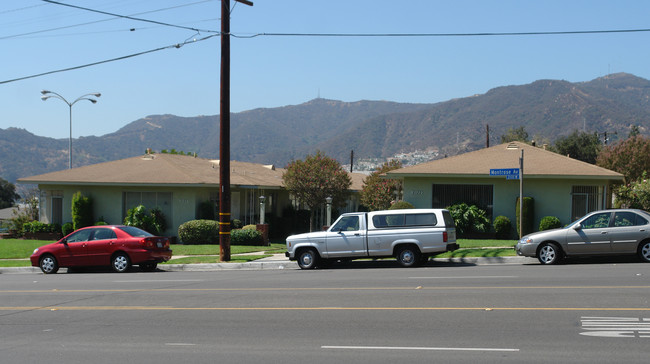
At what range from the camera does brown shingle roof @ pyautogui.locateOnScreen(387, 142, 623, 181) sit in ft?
91.8

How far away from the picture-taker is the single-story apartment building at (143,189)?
32.5 metres

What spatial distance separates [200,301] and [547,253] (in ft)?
33.0

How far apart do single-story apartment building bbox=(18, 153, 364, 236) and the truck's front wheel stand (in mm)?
12798

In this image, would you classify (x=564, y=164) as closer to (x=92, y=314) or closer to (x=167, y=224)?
(x=167, y=224)

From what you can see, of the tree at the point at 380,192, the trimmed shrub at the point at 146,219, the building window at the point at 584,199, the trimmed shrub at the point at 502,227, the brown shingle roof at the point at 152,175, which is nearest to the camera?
the trimmed shrub at the point at 502,227

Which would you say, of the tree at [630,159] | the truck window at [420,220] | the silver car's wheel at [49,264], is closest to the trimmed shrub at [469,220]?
the truck window at [420,220]

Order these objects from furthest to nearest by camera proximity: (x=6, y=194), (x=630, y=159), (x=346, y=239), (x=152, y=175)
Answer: (x=6, y=194) < (x=630, y=159) < (x=152, y=175) < (x=346, y=239)

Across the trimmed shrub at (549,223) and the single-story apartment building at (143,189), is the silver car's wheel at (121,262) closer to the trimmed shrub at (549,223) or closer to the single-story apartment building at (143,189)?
the single-story apartment building at (143,189)

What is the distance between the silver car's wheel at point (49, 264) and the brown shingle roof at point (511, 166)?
14267mm

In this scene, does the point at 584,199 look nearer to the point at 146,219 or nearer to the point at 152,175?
the point at 146,219

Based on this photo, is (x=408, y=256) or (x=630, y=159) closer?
(x=408, y=256)

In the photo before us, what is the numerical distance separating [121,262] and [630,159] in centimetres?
4283

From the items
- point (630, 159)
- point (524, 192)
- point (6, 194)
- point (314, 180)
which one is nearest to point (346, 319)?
point (524, 192)

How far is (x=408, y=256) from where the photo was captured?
62.4 feet
